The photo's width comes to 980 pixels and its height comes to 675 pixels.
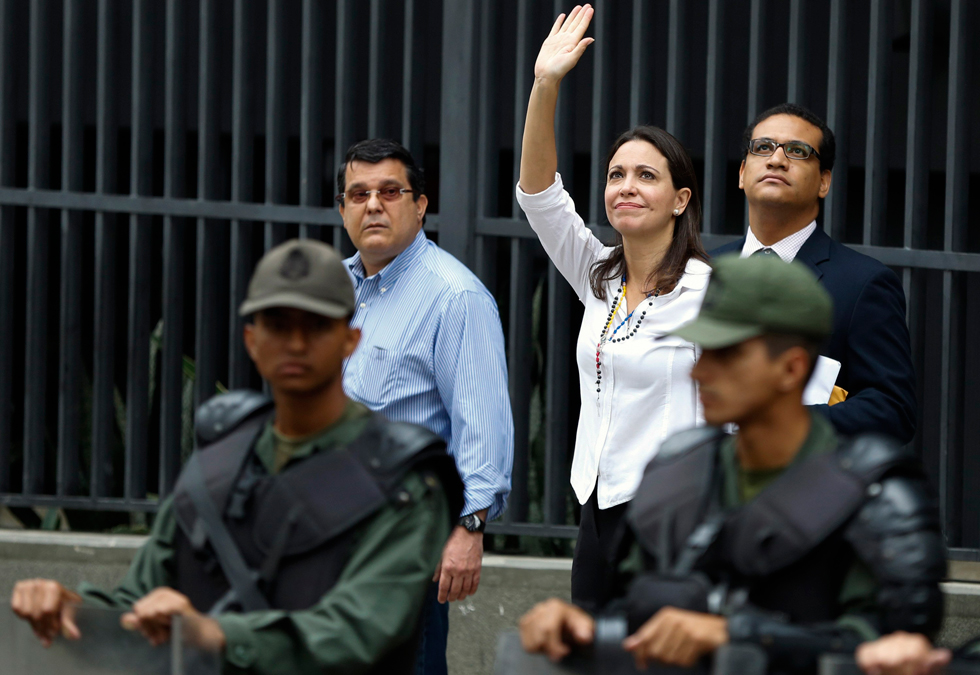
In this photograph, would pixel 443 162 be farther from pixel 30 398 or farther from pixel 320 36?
pixel 30 398

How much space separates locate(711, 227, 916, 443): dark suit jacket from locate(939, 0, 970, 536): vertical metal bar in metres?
1.52

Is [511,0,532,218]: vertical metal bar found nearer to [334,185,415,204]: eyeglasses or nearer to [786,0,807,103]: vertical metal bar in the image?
[786,0,807,103]: vertical metal bar

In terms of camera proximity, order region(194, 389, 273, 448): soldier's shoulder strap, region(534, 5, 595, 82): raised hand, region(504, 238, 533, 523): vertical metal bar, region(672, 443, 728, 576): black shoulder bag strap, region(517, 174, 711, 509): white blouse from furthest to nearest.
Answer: region(504, 238, 533, 523): vertical metal bar
region(534, 5, 595, 82): raised hand
region(517, 174, 711, 509): white blouse
region(194, 389, 273, 448): soldier's shoulder strap
region(672, 443, 728, 576): black shoulder bag strap

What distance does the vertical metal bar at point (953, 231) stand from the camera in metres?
4.82

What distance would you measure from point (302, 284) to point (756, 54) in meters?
3.10

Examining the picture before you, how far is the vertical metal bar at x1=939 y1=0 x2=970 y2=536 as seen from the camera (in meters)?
4.82

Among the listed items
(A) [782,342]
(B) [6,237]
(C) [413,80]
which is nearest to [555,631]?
(A) [782,342]

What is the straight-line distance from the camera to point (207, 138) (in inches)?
213

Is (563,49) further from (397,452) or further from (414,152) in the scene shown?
(397,452)

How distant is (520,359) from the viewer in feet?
17.0

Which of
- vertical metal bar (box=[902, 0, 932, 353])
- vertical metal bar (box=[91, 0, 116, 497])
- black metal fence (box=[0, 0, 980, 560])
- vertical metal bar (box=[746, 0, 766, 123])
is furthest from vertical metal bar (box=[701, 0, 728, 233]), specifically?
vertical metal bar (box=[91, 0, 116, 497])

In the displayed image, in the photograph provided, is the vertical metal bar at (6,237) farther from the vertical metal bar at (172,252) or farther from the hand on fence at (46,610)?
the hand on fence at (46,610)

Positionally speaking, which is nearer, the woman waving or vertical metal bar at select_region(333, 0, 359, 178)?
the woman waving

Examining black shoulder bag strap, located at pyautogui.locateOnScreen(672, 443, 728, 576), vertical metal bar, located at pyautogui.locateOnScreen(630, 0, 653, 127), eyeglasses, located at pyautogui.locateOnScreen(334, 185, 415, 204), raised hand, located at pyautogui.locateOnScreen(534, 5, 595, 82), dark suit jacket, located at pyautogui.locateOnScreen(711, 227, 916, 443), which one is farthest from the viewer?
vertical metal bar, located at pyautogui.locateOnScreen(630, 0, 653, 127)
